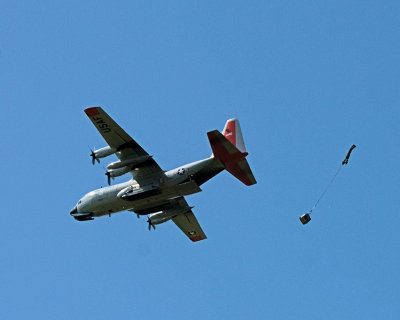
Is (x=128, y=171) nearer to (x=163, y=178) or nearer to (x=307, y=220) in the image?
(x=163, y=178)

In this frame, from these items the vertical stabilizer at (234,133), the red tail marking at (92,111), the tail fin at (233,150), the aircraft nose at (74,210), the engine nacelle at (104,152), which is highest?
the red tail marking at (92,111)

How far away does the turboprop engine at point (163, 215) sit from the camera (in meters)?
49.1

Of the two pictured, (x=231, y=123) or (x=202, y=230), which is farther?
(x=202, y=230)

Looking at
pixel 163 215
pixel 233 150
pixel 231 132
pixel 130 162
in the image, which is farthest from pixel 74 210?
pixel 233 150

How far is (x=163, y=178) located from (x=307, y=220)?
9580 millimetres

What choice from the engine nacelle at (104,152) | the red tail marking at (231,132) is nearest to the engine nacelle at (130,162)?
the engine nacelle at (104,152)

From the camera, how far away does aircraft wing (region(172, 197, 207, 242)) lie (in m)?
50.6

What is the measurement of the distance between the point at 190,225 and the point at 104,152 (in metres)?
10.7

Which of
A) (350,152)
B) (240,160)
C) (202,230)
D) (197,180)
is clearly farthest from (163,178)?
(350,152)

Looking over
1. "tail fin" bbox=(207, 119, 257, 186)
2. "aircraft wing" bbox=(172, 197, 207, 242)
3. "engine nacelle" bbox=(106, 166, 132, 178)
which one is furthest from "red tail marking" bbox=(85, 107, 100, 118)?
"aircraft wing" bbox=(172, 197, 207, 242)

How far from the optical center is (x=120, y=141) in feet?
142

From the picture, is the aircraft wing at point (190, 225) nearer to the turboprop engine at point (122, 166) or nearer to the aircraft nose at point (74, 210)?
the turboprop engine at point (122, 166)

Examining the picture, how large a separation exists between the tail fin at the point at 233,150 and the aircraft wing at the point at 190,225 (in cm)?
593

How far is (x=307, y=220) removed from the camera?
4022cm
